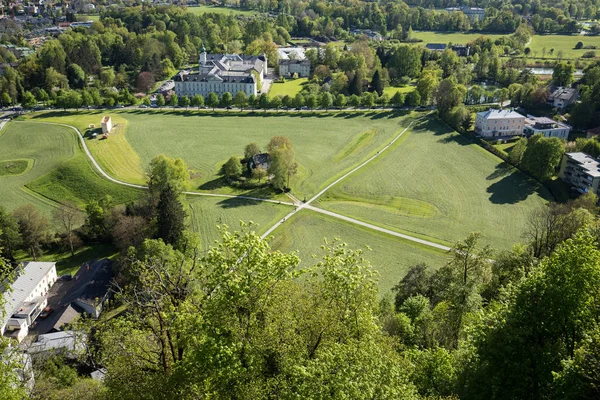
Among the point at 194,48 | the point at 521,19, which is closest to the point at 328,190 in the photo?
the point at 194,48

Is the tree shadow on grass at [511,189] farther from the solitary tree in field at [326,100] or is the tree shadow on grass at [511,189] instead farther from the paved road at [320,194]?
the solitary tree in field at [326,100]

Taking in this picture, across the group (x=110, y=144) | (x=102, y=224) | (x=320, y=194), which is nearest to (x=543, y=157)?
(x=320, y=194)

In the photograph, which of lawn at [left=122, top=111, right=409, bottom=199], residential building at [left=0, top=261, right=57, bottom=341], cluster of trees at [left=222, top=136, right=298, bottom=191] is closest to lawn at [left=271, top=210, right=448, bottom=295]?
cluster of trees at [left=222, top=136, right=298, bottom=191]

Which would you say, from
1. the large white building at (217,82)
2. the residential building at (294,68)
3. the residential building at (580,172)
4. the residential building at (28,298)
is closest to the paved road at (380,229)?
the residential building at (580,172)

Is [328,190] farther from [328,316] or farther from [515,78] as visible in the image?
[515,78]

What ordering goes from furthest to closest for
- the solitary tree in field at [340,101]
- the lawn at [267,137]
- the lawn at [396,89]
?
1. the lawn at [396,89]
2. the solitary tree in field at [340,101]
3. the lawn at [267,137]
